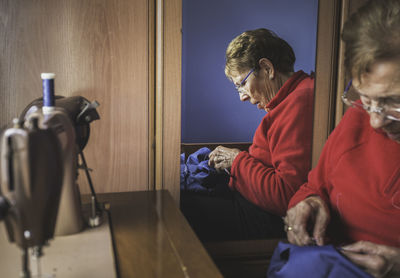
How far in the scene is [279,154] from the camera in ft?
5.18

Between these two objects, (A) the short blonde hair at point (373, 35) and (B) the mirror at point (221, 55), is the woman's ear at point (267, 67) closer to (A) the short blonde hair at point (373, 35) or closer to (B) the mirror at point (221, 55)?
(B) the mirror at point (221, 55)

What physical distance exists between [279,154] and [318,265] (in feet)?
1.95

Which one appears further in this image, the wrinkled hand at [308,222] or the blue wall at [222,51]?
the blue wall at [222,51]

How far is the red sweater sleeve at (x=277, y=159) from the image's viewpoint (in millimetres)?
1586

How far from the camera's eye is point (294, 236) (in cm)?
131

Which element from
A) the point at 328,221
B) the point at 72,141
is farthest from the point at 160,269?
the point at 328,221

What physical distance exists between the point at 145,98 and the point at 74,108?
1.40ft

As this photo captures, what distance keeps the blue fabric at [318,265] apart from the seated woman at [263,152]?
0.45 m

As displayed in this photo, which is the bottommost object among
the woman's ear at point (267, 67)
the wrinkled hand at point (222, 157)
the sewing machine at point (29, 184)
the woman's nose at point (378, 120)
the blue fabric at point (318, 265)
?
the blue fabric at point (318, 265)

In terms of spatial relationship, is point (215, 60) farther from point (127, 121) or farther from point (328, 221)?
point (328, 221)

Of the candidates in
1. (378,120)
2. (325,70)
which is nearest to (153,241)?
(378,120)

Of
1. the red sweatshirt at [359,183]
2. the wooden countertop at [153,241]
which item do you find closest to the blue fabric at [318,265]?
the red sweatshirt at [359,183]

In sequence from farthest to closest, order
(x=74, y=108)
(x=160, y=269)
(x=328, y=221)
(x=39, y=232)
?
(x=328, y=221), (x=74, y=108), (x=160, y=269), (x=39, y=232)

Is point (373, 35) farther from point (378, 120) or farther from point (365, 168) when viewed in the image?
point (365, 168)
